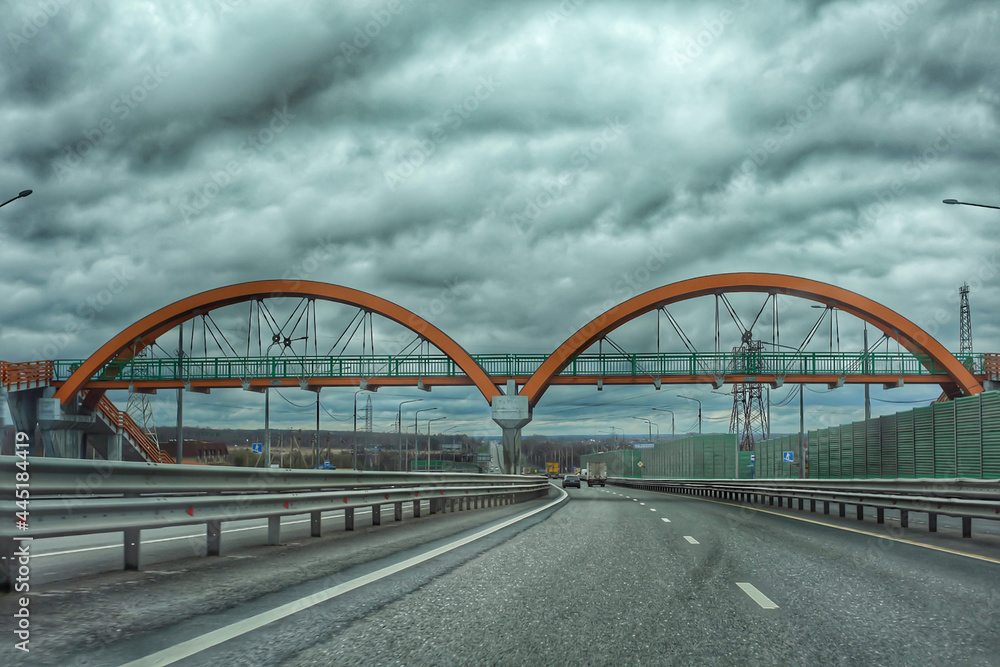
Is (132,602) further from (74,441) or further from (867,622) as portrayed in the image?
(74,441)

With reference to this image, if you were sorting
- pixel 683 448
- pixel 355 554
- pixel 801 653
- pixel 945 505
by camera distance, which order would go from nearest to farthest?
pixel 801 653 < pixel 355 554 < pixel 945 505 < pixel 683 448

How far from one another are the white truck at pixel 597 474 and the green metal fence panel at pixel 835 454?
5745 centimetres

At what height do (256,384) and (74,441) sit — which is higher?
(256,384)

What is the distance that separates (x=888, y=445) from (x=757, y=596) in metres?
33.5

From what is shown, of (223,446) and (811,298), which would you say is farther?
(223,446)

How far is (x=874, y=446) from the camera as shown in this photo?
39531mm

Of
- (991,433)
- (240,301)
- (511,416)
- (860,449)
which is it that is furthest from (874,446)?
(240,301)

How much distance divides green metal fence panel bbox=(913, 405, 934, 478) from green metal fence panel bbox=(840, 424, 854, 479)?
26.2 ft

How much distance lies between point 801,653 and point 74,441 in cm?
6255

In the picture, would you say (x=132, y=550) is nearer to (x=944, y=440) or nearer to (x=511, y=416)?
(x=944, y=440)

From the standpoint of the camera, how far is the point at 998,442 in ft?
92.7

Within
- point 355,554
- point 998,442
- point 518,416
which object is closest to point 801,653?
point 355,554

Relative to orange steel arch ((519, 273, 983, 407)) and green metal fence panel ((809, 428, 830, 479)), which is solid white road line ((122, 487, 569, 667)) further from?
orange steel arch ((519, 273, 983, 407))

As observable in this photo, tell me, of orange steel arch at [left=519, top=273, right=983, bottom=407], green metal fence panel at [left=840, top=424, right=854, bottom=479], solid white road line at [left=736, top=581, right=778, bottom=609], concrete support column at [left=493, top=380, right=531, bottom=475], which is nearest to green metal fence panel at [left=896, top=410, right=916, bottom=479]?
green metal fence panel at [left=840, top=424, right=854, bottom=479]
